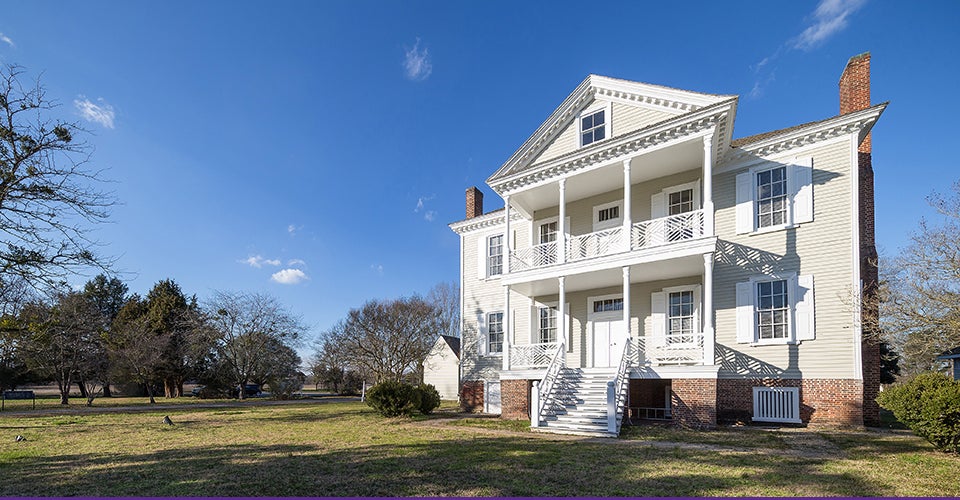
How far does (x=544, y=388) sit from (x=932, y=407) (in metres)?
7.93

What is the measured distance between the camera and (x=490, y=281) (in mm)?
21531

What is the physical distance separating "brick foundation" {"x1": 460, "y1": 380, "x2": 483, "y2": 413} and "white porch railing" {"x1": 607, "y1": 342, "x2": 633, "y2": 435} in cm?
786

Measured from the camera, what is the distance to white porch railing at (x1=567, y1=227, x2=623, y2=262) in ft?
51.7

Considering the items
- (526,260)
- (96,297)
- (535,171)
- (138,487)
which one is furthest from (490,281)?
(96,297)

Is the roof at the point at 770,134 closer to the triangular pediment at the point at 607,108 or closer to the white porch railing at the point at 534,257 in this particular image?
the triangular pediment at the point at 607,108

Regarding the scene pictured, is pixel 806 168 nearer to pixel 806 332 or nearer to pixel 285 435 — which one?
pixel 806 332

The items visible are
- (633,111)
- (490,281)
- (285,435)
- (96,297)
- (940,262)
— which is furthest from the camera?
(96,297)

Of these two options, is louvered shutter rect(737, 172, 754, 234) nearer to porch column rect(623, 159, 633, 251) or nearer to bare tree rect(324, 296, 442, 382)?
porch column rect(623, 159, 633, 251)

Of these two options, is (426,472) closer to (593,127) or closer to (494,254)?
(593,127)

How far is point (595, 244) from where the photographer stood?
1606cm

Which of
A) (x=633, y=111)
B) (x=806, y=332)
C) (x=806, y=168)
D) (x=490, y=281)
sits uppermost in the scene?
(x=633, y=111)

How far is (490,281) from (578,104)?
799 centimetres

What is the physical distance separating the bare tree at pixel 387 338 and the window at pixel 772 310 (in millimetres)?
19400

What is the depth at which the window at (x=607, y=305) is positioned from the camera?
17.4 m
